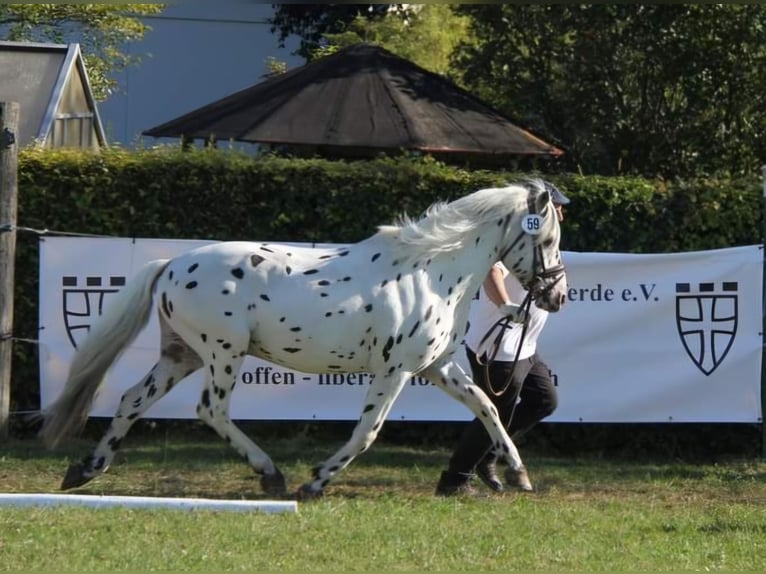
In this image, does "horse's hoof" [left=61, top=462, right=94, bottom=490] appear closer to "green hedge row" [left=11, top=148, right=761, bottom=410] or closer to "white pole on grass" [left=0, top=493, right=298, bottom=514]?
"white pole on grass" [left=0, top=493, right=298, bottom=514]

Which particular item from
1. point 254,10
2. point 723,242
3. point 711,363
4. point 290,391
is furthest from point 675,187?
point 254,10

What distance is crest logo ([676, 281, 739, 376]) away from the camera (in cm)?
921

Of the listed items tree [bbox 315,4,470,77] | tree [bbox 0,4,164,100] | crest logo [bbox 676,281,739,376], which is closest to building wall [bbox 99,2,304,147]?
tree [bbox 315,4,470,77]

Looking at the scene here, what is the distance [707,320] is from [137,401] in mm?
4242

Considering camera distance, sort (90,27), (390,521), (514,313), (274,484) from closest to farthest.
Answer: (390,521)
(274,484)
(514,313)
(90,27)

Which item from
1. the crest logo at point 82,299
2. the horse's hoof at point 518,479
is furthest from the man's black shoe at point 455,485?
the crest logo at point 82,299

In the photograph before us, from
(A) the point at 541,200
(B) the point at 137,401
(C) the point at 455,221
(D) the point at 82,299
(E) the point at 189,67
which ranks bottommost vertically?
(E) the point at 189,67

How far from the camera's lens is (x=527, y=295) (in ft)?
24.4

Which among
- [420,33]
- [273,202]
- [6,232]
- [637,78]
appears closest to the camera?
[6,232]

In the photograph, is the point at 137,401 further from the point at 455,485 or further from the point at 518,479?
the point at 518,479

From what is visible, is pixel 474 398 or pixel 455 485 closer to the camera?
pixel 474 398

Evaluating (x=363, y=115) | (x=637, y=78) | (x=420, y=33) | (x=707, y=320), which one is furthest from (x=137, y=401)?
(x=420, y=33)

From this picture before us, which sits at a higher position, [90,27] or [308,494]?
[90,27]

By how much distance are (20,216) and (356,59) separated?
5.33m
